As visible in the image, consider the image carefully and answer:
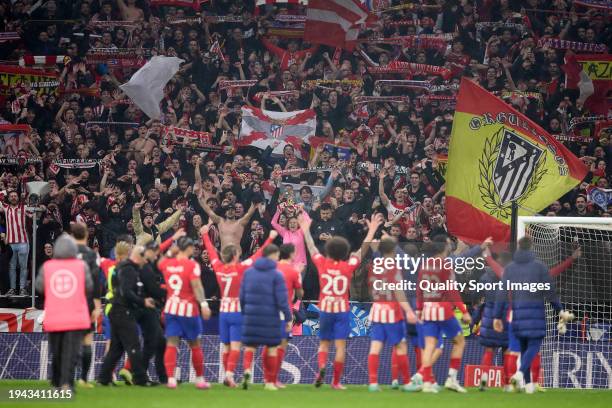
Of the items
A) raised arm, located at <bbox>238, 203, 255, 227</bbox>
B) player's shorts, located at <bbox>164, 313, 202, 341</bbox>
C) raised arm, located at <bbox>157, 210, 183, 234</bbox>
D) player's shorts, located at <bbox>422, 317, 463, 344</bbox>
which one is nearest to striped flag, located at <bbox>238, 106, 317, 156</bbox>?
raised arm, located at <bbox>238, 203, 255, 227</bbox>

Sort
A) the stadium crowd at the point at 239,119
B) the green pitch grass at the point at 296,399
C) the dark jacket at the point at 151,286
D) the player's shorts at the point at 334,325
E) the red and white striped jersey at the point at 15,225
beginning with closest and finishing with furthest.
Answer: the green pitch grass at the point at 296,399 → the dark jacket at the point at 151,286 → the player's shorts at the point at 334,325 → the red and white striped jersey at the point at 15,225 → the stadium crowd at the point at 239,119

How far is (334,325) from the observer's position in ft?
52.7

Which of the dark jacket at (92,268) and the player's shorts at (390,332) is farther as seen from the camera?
the player's shorts at (390,332)

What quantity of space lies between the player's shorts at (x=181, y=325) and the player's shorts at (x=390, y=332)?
247 centimetres

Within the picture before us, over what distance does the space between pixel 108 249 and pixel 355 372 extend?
528 cm

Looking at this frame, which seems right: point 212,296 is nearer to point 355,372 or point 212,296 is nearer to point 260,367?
point 260,367

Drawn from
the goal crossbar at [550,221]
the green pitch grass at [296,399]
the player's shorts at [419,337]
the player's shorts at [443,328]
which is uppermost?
the goal crossbar at [550,221]

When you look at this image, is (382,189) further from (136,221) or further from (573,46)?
(573,46)

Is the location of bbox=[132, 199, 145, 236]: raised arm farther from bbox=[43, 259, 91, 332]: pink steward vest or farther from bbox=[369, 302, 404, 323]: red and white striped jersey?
bbox=[43, 259, 91, 332]: pink steward vest

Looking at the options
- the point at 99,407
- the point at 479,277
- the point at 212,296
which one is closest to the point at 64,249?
the point at 99,407

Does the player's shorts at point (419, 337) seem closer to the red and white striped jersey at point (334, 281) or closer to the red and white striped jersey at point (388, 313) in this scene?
the red and white striped jersey at point (388, 313)

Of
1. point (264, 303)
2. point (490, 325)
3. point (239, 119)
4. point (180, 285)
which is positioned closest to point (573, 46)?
point (239, 119)

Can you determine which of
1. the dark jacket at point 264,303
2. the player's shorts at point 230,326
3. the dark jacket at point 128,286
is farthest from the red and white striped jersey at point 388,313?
the dark jacket at point 128,286

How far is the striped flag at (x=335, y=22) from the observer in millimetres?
26062
